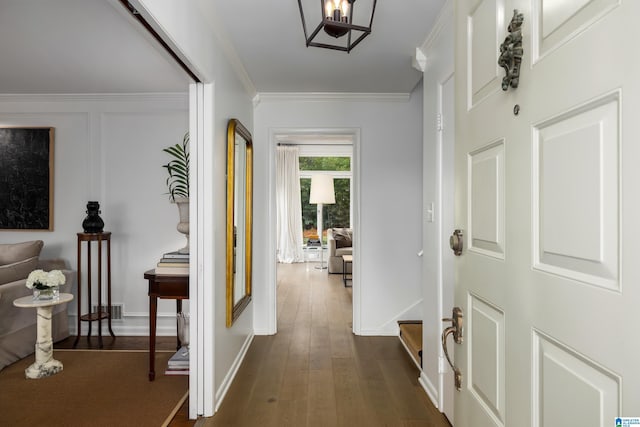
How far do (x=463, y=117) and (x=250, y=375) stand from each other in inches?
104

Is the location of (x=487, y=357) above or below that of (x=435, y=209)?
below

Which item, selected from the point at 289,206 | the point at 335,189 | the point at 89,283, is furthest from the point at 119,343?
the point at 335,189

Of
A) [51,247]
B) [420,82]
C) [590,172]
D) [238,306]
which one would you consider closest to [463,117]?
[590,172]

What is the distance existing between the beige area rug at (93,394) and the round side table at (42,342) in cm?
6

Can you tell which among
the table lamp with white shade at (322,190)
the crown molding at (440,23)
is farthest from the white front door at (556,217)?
the table lamp with white shade at (322,190)

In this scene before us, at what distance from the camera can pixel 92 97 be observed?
3947 millimetres

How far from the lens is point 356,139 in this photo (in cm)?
404

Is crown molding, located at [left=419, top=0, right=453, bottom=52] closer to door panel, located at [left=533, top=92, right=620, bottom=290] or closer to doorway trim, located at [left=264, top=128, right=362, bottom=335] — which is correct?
doorway trim, located at [left=264, top=128, right=362, bottom=335]

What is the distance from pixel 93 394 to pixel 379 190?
2.96 m

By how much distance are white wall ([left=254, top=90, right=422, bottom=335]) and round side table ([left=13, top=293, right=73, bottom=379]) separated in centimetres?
176

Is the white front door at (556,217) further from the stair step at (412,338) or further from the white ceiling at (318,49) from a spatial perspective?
the stair step at (412,338)

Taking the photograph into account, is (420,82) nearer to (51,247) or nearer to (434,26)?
(434,26)

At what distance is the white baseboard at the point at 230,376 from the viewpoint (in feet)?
8.31

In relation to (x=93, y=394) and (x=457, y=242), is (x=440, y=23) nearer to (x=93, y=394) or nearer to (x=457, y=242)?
(x=457, y=242)
